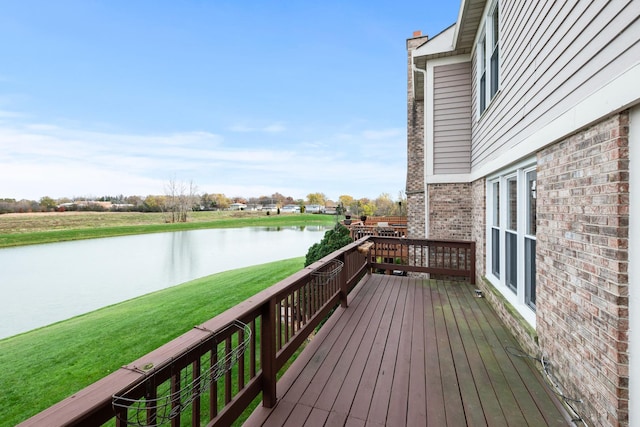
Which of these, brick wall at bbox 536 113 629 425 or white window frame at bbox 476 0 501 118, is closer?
brick wall at bbox 536 113 629 425

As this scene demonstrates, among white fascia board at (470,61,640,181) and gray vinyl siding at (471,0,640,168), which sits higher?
gray vinyl siding at (471,0,640,168)

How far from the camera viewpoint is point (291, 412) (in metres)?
1.84

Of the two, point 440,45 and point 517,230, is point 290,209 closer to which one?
point 440,45

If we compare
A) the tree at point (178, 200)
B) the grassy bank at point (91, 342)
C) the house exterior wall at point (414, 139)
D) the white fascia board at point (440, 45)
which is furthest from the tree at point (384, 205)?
the tree at point (178, 200)

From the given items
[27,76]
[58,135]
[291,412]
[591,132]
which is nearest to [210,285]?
[291,412]

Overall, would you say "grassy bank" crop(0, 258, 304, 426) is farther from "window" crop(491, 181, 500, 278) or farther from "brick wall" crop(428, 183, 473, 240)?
"window" crop(491, 181, 500, 278)

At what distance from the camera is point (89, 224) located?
2236 cm

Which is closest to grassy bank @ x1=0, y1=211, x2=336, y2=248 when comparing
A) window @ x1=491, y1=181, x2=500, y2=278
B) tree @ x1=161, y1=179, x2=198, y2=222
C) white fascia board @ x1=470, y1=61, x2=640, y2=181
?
tree @ x1=161, y1=179, x2=198, y2=222

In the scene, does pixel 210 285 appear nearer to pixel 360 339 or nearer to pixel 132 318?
pixel 132 318

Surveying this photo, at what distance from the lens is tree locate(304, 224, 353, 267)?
6.21 meters

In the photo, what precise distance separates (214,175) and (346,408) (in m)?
42.8

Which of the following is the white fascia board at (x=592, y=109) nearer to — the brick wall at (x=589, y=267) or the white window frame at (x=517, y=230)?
the brick wall at (x=589, y=267)

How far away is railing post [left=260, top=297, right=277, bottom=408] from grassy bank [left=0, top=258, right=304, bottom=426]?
157 inches

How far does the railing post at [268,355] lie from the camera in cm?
188
